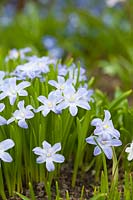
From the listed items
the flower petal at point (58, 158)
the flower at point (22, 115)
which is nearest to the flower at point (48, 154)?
Result: the flower petal at point (58, 158)

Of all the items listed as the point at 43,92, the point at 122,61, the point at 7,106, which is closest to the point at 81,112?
the point at 43,92

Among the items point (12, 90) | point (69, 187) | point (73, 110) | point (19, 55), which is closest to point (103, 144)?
point (73, 110)

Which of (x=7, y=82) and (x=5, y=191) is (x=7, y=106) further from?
(x=5, y=191)

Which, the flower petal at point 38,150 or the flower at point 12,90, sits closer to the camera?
the flower petal at point 38,150

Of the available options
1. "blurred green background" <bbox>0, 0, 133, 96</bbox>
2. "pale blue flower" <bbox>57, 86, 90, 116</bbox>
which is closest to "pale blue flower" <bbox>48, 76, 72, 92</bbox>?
"pale blue flower" <bbox>57, 86, 90, 116</bbox>

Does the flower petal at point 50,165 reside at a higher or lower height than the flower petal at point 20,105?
lower

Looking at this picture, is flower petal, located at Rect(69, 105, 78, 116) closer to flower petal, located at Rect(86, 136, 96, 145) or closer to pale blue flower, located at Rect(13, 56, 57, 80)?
flower petal, located at Rect(86, 136, 96, 145)

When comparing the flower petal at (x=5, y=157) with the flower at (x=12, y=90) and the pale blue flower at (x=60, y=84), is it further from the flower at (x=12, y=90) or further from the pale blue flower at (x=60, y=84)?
the pale blue flower at (x=60, y=84)
